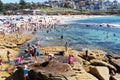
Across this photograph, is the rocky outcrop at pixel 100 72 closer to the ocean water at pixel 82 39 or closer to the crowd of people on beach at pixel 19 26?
the ocean water at pixel 82 39

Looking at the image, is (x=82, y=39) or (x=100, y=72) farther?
(x=82, y=39)

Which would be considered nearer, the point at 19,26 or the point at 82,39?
the point at 82,39

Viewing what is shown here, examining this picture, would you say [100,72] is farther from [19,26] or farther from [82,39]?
[19,26]

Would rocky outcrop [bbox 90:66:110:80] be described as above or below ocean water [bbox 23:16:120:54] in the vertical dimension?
above

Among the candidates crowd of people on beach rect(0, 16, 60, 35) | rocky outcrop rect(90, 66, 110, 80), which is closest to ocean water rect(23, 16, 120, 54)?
crowd of people on beach rect(0, 16, 60, 35)

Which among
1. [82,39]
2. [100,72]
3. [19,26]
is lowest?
[82,39]

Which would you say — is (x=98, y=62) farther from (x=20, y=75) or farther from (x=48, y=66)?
(x=20, y=75)

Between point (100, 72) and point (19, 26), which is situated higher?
point (100, 72)

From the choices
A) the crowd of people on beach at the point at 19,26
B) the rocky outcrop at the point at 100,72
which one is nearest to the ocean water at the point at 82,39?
the crowd of people on beach at the point at 19,26

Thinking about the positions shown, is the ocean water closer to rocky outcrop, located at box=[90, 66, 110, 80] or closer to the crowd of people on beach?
the crowd of people on beach

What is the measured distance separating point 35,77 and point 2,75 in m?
4.47

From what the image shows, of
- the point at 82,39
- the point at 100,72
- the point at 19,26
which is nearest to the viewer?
the point at 100,72

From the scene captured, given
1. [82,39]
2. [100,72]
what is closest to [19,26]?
[82,39]

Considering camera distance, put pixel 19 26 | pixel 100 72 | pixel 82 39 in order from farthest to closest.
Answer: pixel 19 26, pixel 82 39, pixel 100 72
